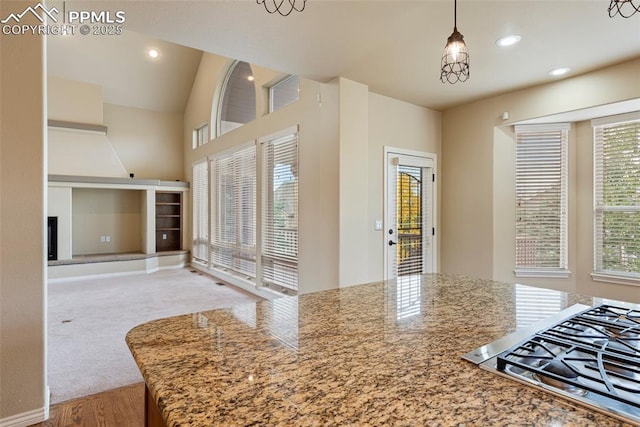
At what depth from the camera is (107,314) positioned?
176 inches

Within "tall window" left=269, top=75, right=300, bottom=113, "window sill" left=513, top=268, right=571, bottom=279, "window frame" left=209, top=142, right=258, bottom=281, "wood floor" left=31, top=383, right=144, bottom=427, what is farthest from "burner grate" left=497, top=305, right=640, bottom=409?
"window frame" left=209, top=142, right=258, bottom=281

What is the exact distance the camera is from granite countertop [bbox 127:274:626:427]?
0.69 m

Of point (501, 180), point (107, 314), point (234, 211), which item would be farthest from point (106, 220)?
point (501, 180)

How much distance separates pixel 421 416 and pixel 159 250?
8942mm

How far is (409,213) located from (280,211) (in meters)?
1.80

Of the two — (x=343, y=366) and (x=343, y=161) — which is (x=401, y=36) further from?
(x=343, y=366)

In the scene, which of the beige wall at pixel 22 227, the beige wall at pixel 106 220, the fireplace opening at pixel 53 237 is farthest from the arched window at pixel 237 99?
the beige wall at pixel 22 227

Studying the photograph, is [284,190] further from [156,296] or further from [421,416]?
[421,416]

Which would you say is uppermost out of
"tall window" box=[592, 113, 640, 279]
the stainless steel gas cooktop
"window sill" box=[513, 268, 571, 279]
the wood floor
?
"tall window" box=[592, 113, 640, 279]

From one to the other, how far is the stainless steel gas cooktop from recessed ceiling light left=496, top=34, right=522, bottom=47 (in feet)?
7.92

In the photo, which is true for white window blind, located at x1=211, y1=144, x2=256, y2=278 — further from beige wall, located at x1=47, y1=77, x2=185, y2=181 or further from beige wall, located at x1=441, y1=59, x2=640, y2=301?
beige wall, located at x1=441, y1=59, x2=640, y2=301

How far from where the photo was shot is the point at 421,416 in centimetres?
69

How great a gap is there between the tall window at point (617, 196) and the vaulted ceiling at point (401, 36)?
89cm

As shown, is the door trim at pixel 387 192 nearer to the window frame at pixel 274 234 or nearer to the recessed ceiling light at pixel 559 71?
the window frame at pixel 274 234
